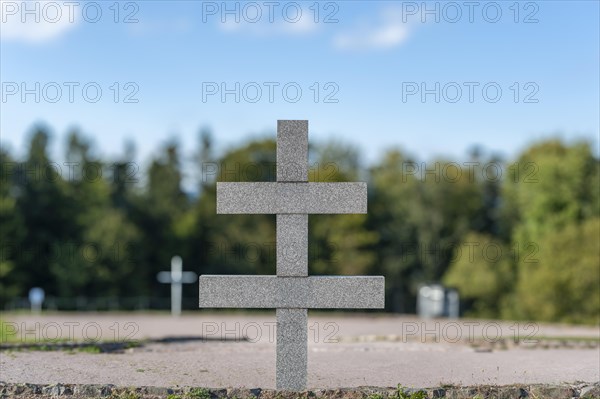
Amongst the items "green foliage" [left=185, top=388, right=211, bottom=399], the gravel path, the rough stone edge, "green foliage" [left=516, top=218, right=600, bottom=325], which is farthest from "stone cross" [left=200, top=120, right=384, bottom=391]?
"green foliage" [left=516, top=218, right=600, bottom=325]

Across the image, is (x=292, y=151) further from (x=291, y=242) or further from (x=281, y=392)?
(x=281, y=392)

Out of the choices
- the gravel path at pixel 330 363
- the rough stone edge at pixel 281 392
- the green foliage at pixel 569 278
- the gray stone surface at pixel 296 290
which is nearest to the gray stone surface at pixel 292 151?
the gray stone surface at pixel 296 290

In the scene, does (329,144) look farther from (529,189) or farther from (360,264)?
(529,189)

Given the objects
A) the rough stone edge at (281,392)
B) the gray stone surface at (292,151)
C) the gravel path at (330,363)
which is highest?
the gray stone surface at (292,151)

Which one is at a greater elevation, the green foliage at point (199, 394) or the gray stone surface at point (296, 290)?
the gray stone surface at point (296, 290)

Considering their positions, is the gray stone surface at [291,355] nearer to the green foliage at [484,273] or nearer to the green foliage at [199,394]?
the green foliage at [199,394]

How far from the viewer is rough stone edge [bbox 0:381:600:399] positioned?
12336 mm

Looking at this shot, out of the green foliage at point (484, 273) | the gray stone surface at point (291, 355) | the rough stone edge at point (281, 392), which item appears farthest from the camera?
the green foliage at point (484, 273)

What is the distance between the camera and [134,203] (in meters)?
63.7

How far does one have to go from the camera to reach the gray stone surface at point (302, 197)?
12.9 meters

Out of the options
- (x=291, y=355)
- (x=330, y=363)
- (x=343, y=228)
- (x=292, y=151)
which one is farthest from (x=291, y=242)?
(x=343, y=228)

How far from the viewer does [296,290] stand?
13.0m

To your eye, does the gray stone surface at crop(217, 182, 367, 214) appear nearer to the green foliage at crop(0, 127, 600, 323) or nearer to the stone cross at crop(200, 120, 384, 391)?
the stone cross at crop(200, 120, 384, 391)

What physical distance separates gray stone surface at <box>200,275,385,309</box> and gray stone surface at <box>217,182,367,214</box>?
1.11 meters
